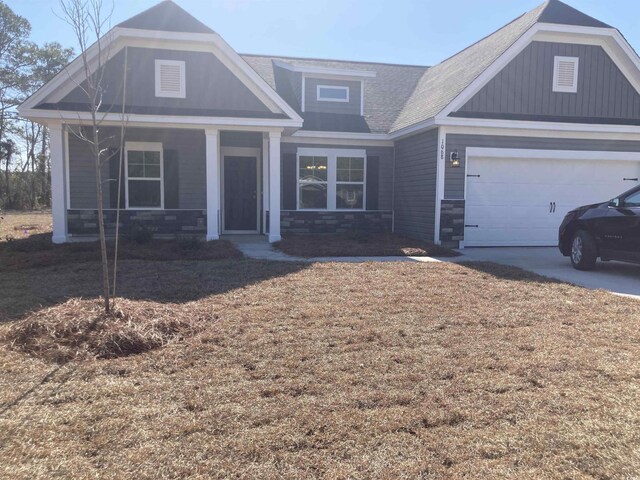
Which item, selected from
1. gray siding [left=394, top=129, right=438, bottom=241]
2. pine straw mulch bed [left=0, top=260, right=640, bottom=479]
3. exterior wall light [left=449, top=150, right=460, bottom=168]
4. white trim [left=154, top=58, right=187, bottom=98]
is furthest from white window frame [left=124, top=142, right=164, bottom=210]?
pine straw mulch bed [left=0, top=260, right=640, bottom=479]

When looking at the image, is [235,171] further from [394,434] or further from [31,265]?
[394,434]

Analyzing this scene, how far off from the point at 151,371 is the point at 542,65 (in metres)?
11.5

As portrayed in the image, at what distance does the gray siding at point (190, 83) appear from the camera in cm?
1144

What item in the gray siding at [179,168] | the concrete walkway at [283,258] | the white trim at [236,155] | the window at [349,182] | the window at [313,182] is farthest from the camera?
the window at [349,182]

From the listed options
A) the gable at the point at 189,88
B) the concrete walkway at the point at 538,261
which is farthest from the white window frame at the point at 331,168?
the gable at the point at 189,88

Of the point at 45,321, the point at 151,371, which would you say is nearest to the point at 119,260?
the point at 45,321

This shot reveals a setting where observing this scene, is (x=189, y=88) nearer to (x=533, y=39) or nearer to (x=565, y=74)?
(x=533, y=39)

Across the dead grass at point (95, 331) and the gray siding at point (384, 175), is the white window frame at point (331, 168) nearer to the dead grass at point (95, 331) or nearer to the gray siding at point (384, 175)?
the gray siding at point (384, 175)

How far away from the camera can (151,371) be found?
3816 mm

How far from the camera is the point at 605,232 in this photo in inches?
328

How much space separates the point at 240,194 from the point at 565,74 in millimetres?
8871

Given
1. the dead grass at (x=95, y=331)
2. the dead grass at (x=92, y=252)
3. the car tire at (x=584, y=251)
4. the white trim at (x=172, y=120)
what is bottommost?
the dead grass at (x=95, y=331)

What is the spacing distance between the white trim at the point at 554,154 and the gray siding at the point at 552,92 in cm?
77

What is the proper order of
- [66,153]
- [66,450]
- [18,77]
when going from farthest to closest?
[18,77] → [66,153] → [66,450]
